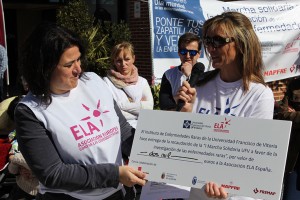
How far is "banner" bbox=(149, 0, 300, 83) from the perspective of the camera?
22.8 ft

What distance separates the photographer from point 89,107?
2135 millimetres

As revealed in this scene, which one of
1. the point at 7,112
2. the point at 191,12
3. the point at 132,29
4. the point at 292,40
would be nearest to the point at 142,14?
the point at 132,29

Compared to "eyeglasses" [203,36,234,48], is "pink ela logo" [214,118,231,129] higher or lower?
lower

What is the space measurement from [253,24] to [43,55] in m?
6.30

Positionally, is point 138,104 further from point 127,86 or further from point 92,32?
point 92,32

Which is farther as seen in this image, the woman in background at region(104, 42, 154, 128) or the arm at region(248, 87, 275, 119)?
the woman in background at region(104, 42, 154, 128)

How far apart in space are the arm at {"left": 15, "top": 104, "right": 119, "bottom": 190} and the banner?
4.88m

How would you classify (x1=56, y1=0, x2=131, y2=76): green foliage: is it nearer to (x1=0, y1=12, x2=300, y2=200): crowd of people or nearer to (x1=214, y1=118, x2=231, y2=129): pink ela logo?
(x1=0, y1=12, x2=300, y2=200): crowd of people

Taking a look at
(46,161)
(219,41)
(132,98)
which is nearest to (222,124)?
(219,41)

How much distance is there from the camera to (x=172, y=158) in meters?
2.11

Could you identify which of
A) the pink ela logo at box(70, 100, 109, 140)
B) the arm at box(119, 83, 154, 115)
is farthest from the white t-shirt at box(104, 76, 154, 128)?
the pink ela logo at box(70, 100, 109, 140)

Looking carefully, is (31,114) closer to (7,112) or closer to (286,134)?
(286,134)

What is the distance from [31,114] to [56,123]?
4.5 inches

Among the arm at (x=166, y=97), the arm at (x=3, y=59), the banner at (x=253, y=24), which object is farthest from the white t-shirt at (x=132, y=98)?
the arm at (x=3, y=59)
